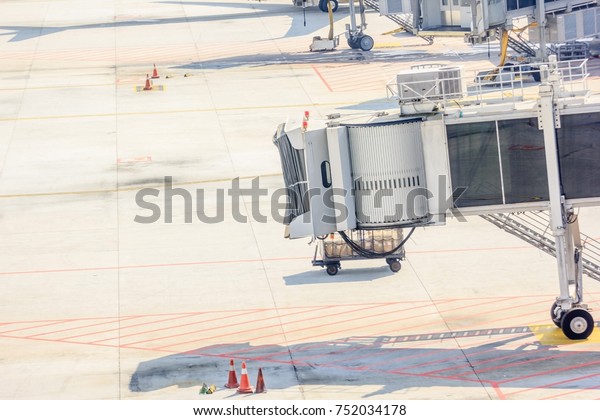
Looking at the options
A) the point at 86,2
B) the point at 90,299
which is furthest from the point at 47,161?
the point at 86,2

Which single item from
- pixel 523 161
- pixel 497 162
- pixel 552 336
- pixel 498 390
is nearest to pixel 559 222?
pixel 523 161

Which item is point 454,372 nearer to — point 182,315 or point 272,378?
point 272,378

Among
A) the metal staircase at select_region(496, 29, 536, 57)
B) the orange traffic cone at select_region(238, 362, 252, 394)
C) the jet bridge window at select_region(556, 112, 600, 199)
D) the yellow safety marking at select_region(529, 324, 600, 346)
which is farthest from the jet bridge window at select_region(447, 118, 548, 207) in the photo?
the metal staircase at select_region(496, 29, 536, 57)

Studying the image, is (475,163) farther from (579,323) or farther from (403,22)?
(403,22)

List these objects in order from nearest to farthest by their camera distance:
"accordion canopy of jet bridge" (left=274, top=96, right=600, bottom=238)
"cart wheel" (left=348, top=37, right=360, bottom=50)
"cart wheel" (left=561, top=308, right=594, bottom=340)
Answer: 1. "accordion canopy of jet bridge" (left=274, top=96, right=600, bottom=238)
2. "cart wheel" (left=561, top=308, right=594, bottom=340)
3. "cart wheel" (left=348, top=37, right=360, bottom=50)

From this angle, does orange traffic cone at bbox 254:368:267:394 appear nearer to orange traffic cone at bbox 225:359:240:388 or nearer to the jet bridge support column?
orange traffic cone at bbox 225:359:240:388
